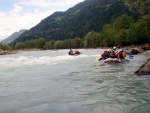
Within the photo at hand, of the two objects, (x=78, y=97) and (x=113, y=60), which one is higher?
(x=113, y=60)

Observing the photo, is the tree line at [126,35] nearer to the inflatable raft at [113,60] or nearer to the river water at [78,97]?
the inflatable raft at [113,60]

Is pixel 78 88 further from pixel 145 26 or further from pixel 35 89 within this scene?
pixel 145 26

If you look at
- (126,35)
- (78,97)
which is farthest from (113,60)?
(126,35)

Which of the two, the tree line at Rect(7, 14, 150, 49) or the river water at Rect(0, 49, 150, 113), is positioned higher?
the tree line at Rect(7, 14, 150, 49)

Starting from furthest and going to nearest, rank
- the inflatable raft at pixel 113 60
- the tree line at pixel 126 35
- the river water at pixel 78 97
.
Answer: the tree line at pixel 126 35 < the inflatable raft at pixel 113 60 < the river water at pixel 78 97

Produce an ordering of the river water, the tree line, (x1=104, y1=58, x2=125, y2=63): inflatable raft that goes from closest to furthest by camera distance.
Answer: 1. the river water
2. (x1=104, y1=58, x2=125, y2=63): inflatable raft
3. the tree line

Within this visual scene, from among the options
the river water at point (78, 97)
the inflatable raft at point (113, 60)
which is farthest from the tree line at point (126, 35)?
the river water at point (78, 97)

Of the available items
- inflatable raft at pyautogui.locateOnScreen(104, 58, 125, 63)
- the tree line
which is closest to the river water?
inflatable raft at pyautogui.locateOnScreen(104, 58, 125, 63)

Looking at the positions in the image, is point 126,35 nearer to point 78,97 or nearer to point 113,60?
point 113,60

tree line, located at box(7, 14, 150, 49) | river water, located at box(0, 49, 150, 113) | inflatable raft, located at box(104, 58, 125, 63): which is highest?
tree line, located at box(7, 14, 150, 49)

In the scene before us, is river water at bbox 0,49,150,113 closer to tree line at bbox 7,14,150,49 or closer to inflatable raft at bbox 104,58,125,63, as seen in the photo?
inflatable raft at bbox 104,58,125,63

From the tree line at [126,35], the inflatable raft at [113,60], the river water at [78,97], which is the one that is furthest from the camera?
the tree line at [126,35]

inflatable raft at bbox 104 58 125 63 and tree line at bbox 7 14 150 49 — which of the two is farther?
tree line at bbox 7 14 150 49

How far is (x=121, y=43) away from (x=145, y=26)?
1795 centimetres
